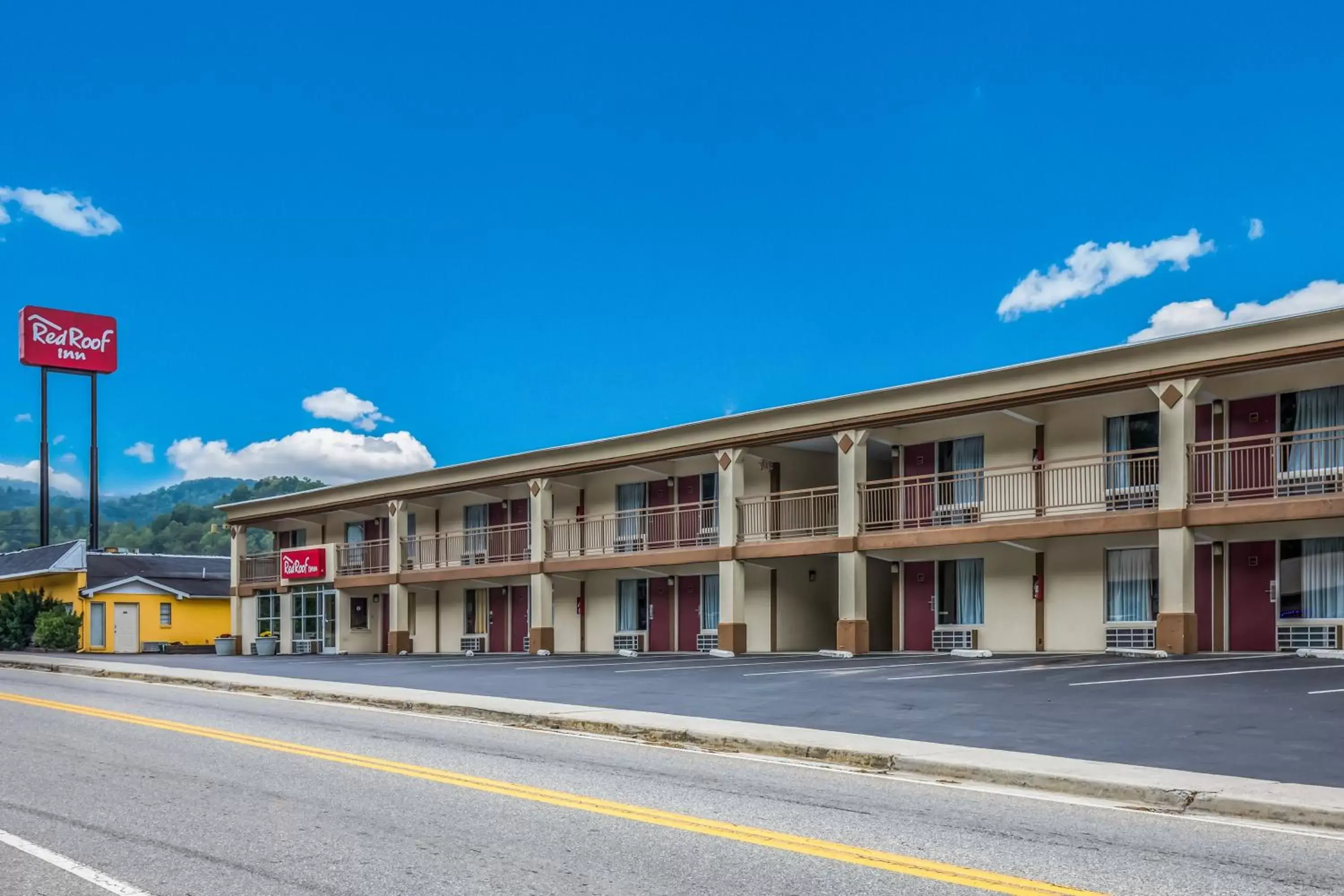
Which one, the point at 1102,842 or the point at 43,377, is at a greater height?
the point at 43,377

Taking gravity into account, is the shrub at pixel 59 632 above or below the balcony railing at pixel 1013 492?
below

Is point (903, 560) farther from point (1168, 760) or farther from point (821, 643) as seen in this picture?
point (1168, 760)

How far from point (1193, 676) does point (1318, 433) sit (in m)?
7.01

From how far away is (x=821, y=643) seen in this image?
3253cm

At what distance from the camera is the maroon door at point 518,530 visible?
37.7m

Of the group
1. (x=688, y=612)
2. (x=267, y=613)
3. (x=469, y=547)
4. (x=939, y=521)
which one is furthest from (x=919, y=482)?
(x=267, y=613)

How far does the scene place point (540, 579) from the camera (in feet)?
116

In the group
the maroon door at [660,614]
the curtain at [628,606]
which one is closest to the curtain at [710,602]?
the maroon door at [660,614]

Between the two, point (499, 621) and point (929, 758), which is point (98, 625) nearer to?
point (499, 621)

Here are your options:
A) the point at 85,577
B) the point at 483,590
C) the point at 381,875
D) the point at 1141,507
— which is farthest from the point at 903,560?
the point at 85,577

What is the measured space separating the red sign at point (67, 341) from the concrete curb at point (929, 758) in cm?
4883

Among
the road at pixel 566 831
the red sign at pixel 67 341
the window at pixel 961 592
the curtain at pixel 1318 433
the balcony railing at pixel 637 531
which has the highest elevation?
the red sign at pixel 67 341

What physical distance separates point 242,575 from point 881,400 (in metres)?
30.7

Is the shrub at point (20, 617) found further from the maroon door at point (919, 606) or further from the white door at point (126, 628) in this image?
the maroon door at point (919, 606)
